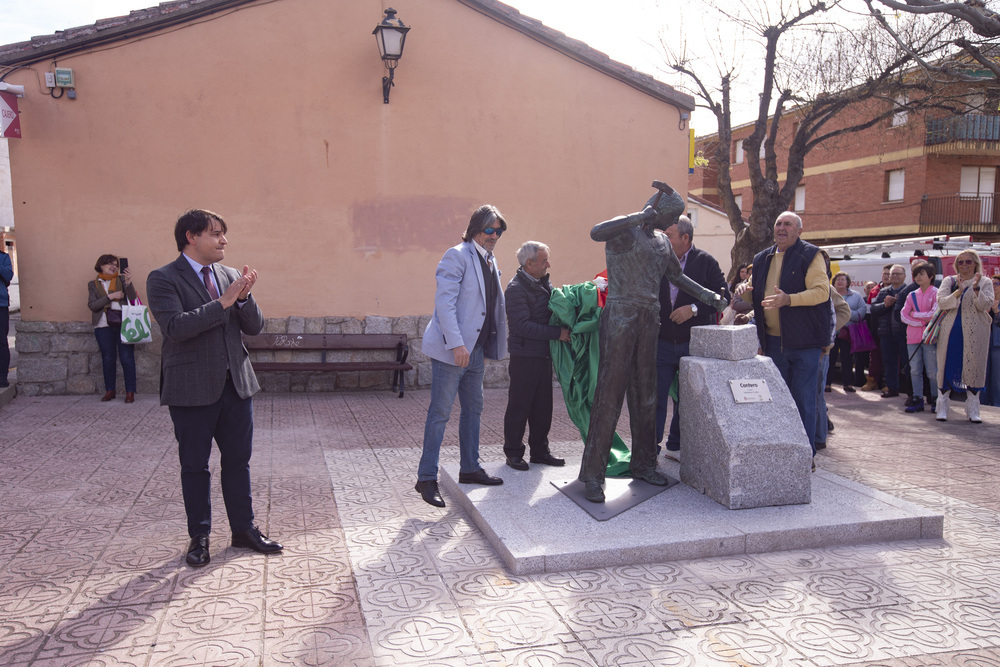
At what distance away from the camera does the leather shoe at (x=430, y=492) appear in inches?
190

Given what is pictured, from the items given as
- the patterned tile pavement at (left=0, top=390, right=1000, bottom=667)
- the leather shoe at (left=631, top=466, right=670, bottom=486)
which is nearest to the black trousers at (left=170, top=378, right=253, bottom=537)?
the patterned tile pavement at (left=0, top=390, right=1000, bottom=667)

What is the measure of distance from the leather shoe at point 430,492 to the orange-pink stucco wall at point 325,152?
534 centimetres

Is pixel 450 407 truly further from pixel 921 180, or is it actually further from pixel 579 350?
pixel 921 180

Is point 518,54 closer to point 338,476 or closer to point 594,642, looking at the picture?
point 338,476

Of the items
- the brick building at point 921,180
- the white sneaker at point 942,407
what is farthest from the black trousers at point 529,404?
the brick building at point 921,180

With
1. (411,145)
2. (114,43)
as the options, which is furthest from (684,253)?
(114,43)

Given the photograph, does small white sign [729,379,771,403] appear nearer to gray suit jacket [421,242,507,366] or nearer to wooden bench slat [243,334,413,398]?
gray suit jacket [421,242,507,366]

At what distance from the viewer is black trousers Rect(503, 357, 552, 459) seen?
539cm

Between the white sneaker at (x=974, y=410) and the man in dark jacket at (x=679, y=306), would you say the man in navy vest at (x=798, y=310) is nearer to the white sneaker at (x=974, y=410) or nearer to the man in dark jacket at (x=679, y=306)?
the man in dark jacket at (x=679, y=306)

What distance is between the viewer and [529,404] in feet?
17.8

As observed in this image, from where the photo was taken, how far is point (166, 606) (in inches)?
132

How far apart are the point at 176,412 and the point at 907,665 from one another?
351cm

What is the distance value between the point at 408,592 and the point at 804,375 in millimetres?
3494

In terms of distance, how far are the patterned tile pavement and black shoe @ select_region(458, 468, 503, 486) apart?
0.35 meters
